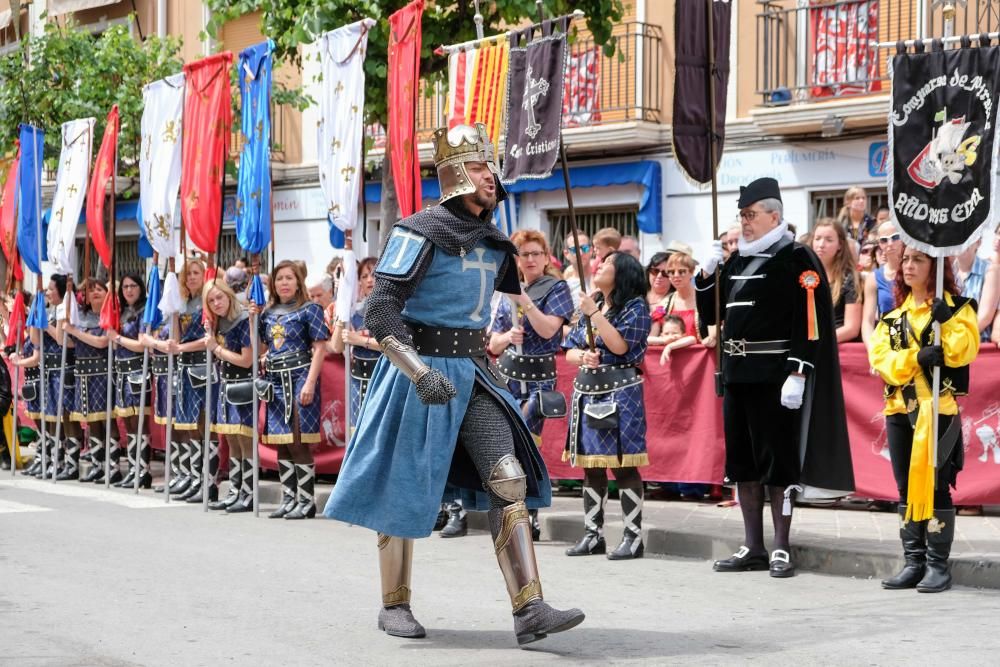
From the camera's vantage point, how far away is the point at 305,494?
36.2 ft

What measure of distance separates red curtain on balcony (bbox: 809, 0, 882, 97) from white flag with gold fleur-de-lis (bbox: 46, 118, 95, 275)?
852 cm

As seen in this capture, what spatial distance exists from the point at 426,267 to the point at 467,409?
0.58 m

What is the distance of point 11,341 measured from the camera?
51.5 ft

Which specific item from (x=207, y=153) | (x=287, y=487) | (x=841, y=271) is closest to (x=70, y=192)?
(x=207, y=153)

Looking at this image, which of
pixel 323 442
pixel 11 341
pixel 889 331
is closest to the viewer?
pixel 889 331

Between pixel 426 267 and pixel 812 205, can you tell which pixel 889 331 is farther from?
pixel 812 205

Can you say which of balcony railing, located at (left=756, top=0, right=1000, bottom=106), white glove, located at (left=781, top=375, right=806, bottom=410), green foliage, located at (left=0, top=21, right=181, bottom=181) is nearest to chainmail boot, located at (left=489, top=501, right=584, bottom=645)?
white glove, located at (left=781, top=375, right=806, bottom=410)

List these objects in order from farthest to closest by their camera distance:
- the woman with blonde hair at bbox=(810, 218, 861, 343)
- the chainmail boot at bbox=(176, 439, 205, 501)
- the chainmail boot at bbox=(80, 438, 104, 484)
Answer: the chainmail boot at bbox=(80, 438, 104, 484) < the chainmail boot at bbox=(176, 439, 205, 501) < the woman with blonde hair at bbox=(810, 218, 861, 343)

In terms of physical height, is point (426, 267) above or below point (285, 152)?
below

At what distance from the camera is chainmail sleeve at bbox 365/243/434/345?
6090 mm

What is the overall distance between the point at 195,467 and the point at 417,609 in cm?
568

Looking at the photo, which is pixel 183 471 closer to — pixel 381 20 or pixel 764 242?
pixel 381 20

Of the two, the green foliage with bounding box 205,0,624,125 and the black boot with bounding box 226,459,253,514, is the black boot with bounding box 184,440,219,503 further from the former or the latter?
the green foliage with bounding box 205,0,624,125

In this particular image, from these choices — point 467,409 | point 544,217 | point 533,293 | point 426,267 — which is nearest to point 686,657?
point 467,409
